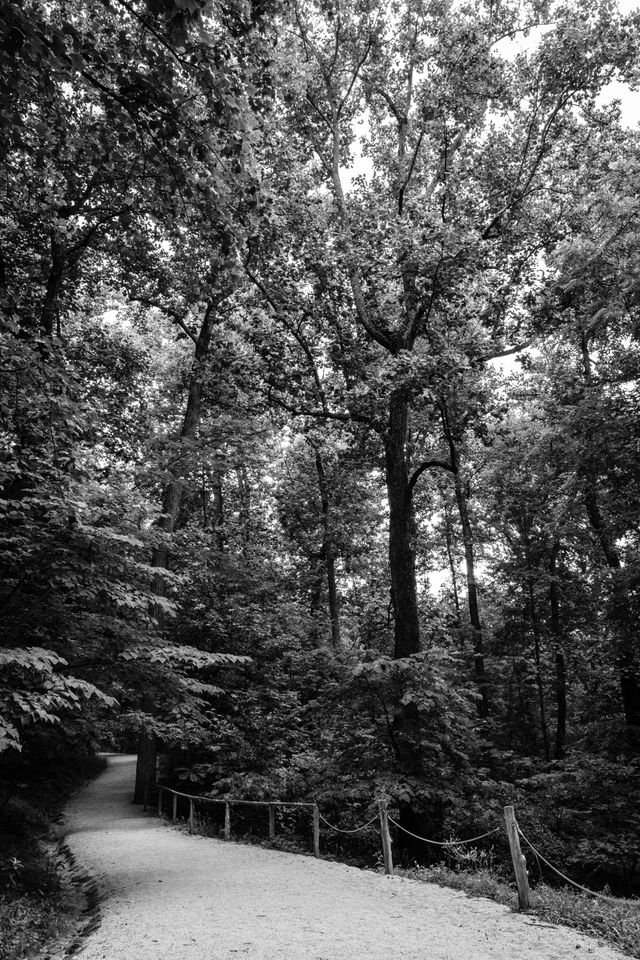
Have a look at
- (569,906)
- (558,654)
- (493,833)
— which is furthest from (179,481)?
(558,654)

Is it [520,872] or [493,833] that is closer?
[520,872]

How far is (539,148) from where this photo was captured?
10.7 m

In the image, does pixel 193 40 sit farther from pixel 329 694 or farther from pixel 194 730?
pixel 194 730

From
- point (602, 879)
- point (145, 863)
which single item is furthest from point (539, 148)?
point (145, 863)

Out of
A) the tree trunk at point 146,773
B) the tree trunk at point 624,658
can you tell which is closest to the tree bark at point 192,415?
the tree trunk at point 146,773

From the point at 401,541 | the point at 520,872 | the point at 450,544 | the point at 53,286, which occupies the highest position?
the point at 53,286

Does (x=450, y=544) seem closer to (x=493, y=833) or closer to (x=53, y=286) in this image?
→ (x=493, y=833)

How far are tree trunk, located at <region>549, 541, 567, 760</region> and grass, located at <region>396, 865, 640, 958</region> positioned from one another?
43.9 ft

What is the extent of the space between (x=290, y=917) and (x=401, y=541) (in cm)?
692

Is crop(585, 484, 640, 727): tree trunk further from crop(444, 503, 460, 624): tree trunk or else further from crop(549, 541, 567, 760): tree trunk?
crop(444, 503, 460, 624): tree trunk

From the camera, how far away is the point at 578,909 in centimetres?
527

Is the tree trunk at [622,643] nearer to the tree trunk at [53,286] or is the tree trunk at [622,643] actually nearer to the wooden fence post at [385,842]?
the wooden fence post at [385,842]

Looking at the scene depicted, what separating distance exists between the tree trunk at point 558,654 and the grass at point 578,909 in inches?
527

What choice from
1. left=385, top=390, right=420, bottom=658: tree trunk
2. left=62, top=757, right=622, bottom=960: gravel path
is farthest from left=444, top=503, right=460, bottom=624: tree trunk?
left=62, top=757, right=622, bottom=960: gravel path
